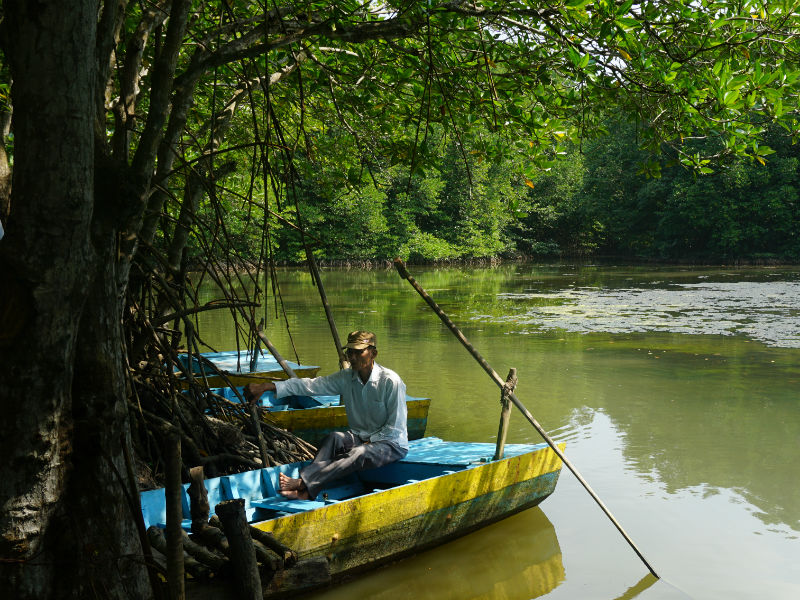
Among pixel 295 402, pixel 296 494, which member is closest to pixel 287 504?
pixel 296 494

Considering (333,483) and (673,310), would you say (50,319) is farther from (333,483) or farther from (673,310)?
(673,310)

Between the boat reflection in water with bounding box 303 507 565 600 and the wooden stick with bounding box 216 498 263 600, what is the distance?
61.9 inches

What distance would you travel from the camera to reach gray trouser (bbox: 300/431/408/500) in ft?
17.2

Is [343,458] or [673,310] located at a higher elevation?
[343,458]

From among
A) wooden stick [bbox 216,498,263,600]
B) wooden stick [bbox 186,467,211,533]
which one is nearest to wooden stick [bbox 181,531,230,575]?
wooden stick [bbox 216,498,263,600]

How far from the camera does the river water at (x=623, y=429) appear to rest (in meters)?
5.08

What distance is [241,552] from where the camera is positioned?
10.4 ft

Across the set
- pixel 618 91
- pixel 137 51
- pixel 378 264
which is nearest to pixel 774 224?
pixel 378 264

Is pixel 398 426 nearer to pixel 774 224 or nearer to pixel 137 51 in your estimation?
pixel 137 51

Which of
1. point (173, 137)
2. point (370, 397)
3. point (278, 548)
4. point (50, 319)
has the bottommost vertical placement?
point (278, 548)

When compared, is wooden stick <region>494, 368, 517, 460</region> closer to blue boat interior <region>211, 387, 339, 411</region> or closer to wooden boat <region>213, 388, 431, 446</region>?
wooden boat <region>213, 388, 431, 446</region>

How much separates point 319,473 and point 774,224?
36977 mm

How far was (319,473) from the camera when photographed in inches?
207

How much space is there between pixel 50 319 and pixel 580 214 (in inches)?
1939
